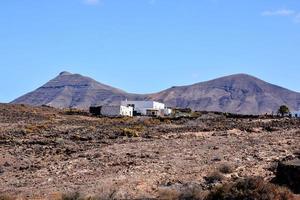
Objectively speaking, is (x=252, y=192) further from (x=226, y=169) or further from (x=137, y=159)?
(x=137, y=159)

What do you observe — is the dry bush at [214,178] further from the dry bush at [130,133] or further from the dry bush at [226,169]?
the dry bush at [130,133]

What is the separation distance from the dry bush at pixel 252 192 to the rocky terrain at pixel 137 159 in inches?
117

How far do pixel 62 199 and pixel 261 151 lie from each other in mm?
13743

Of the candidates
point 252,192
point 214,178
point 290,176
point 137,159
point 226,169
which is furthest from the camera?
point 137,159

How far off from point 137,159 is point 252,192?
13778mm

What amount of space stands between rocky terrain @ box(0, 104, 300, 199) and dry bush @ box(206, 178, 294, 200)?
117 inches

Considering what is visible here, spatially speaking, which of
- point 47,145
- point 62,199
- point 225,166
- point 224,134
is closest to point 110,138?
point 47,145

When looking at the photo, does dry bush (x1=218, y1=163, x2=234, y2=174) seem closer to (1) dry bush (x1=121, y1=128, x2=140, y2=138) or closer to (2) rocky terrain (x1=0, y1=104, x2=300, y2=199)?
(2) rocky terrain (x1=0, y1=104, x2=300, y2=199)

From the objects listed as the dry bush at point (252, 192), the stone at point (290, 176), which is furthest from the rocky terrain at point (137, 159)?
the dry bush at point (252, 192)

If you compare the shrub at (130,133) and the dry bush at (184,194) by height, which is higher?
the shrub at (130,133)

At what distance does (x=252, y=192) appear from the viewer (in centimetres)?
2102

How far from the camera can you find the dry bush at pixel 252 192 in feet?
68.5

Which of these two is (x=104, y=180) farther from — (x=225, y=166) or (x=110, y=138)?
(x=110, y=138)

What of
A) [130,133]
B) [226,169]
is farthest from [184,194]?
[130,133]
